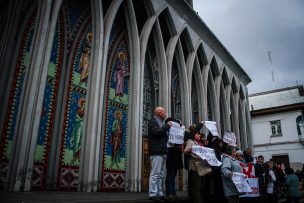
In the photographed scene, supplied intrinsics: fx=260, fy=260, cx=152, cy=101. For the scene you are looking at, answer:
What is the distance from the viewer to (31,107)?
535 cm

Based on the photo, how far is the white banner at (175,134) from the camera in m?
5.00

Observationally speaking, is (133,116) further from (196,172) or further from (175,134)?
(196,172)

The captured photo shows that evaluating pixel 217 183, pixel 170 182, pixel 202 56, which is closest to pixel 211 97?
pixel 202 56

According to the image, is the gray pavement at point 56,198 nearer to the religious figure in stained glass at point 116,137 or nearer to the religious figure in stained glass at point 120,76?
the religious figure in stained glass at point 116,137

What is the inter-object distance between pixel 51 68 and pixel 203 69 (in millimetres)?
8088

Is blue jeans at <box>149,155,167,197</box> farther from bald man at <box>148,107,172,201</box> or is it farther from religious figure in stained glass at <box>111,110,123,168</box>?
religious figure in stained glass at <box>111,110,123,168</box>

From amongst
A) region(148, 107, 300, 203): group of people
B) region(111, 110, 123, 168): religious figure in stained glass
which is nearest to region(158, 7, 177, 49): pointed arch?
region(111, 110, 123, 168): religious figure in stained glass

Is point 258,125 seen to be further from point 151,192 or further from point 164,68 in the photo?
Result: point 151,192

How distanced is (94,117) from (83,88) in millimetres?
1876

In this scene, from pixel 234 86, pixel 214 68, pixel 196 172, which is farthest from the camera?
pixel 234 86

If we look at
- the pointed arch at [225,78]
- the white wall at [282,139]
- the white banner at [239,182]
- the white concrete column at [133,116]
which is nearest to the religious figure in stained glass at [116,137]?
the white concrete column at [133,116]

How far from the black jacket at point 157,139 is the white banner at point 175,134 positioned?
0.55 ft

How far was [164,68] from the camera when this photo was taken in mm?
10141

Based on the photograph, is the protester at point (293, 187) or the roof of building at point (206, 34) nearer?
the protester at point (293, 187)
